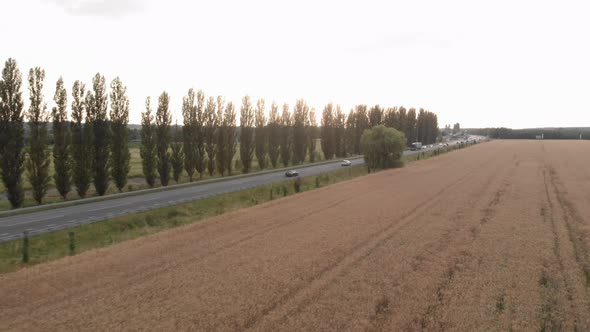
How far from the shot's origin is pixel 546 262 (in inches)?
533

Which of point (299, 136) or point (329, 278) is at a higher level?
point (299, 136)

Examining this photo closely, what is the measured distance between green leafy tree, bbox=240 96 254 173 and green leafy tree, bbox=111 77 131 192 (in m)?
19.4

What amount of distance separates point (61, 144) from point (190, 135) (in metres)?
15.4

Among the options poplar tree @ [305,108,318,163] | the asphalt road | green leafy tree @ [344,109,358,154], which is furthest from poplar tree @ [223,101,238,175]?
green leafy tree @ [344,109,358,154]

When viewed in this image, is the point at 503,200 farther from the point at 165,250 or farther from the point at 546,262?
the point at 165,250

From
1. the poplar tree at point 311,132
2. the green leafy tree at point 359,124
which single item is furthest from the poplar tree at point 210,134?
the green leafy tree at point 359,124

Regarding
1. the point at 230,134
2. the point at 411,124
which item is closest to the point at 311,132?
the point at 230,134

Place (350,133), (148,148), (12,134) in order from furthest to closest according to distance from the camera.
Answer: (350,133) → (148,148) → (12,134)

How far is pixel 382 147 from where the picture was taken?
57.4 meters

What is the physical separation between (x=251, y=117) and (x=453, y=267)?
48524 mm

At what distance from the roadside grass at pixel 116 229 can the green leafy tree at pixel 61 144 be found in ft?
40.9

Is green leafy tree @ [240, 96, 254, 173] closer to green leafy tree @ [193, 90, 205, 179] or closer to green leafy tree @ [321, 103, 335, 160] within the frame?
green leafy tree @ [193, 90, 205, 179]

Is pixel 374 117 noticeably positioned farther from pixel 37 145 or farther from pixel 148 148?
pixel 37 145

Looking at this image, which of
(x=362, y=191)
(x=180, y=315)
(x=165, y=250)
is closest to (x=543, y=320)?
(x=180, y=315)
